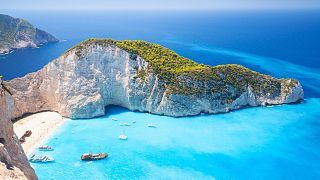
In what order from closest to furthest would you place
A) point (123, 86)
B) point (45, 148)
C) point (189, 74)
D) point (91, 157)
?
point (91, 157)
point (45, 148)
point (123, 86)
point (189, 74)

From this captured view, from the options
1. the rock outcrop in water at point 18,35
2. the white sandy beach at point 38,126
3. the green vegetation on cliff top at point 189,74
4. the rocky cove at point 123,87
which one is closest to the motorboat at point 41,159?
the white sandy beach at point 38,126

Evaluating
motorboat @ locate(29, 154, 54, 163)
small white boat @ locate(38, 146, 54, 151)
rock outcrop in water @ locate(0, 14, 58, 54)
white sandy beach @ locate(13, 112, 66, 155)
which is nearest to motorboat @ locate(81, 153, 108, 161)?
motorboat @ locate(29, 154, 54, 163)

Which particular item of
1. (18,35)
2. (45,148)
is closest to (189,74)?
(45,148)

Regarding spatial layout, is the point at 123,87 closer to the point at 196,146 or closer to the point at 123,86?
the point at 123,86

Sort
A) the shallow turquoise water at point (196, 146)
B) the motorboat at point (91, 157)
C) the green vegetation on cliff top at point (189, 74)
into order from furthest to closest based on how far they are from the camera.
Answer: the green vegetation on cliff top at point (189, 74) → the motorboat at point (91, 157) → the shallow turquoise water at point (196, 146)

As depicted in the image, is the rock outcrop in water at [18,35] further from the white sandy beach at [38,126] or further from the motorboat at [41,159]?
the motorboat at [41,159]

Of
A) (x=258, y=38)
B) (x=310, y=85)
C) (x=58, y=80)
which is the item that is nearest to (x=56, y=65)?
(x=58, y=80)

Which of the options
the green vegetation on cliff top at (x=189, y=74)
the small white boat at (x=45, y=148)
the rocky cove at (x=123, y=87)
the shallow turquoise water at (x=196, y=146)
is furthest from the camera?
the green vegetation on cliff top at (x=189, y=74)

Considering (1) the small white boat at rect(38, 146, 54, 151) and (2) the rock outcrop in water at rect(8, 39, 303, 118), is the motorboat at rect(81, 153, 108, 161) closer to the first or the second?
(1) the small white boat at rect(38, 146, 54, 151)
